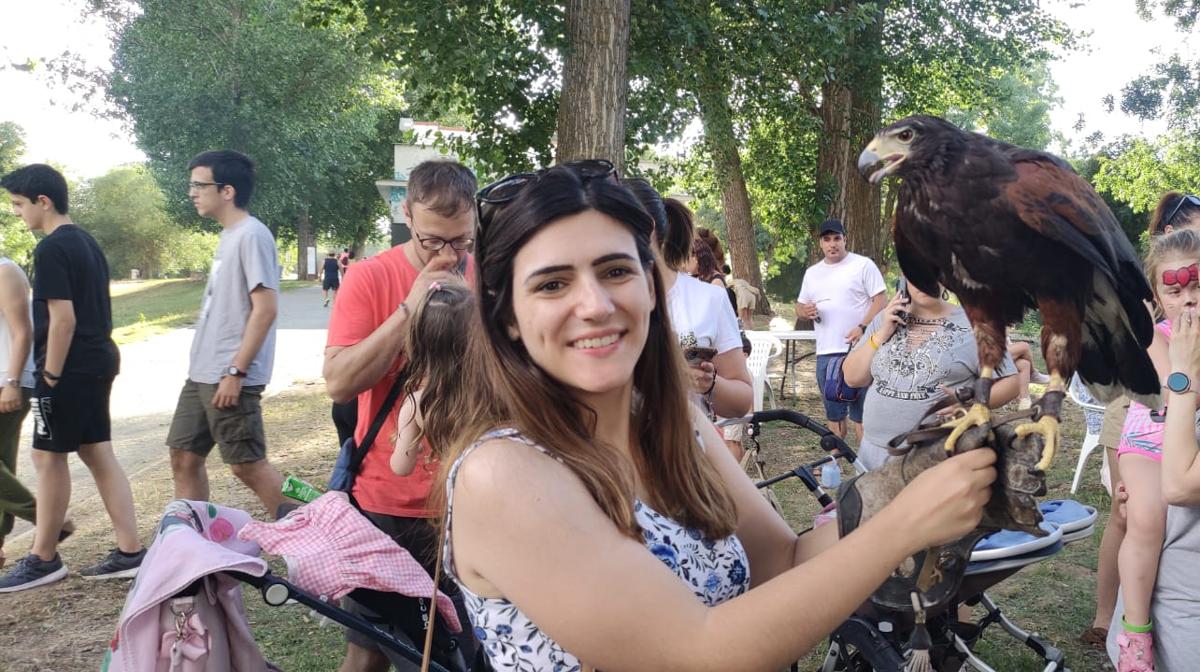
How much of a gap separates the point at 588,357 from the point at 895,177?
638mm

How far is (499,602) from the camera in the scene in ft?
3.94

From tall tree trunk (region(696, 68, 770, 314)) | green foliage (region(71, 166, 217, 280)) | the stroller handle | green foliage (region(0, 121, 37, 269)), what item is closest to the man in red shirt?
the stroller handle

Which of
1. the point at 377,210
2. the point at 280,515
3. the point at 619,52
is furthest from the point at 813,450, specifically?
the point at 377,210

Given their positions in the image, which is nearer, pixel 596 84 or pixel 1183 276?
pixel 1183 276

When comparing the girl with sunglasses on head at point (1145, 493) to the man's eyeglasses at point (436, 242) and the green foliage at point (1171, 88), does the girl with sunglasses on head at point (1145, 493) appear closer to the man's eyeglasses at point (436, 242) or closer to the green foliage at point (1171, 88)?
the man's eyeglasses at point (436, 242)

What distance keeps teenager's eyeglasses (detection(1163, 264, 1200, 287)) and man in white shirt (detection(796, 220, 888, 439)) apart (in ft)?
7.16

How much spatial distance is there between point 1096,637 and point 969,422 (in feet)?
9.45

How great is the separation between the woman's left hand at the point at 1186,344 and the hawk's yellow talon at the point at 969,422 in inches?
47.0

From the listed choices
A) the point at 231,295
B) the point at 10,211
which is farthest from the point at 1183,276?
the point at 10,211

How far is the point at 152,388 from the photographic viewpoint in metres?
9.86

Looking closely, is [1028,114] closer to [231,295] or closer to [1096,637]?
[1096,637]

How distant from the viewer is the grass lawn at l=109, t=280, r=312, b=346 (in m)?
16.0

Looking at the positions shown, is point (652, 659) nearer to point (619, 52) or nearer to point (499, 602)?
point (499, 602)

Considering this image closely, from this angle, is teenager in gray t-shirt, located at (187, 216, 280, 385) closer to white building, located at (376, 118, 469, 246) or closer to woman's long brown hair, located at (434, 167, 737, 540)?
woman's long brown hair, located at (434, 167, 737, 540)
